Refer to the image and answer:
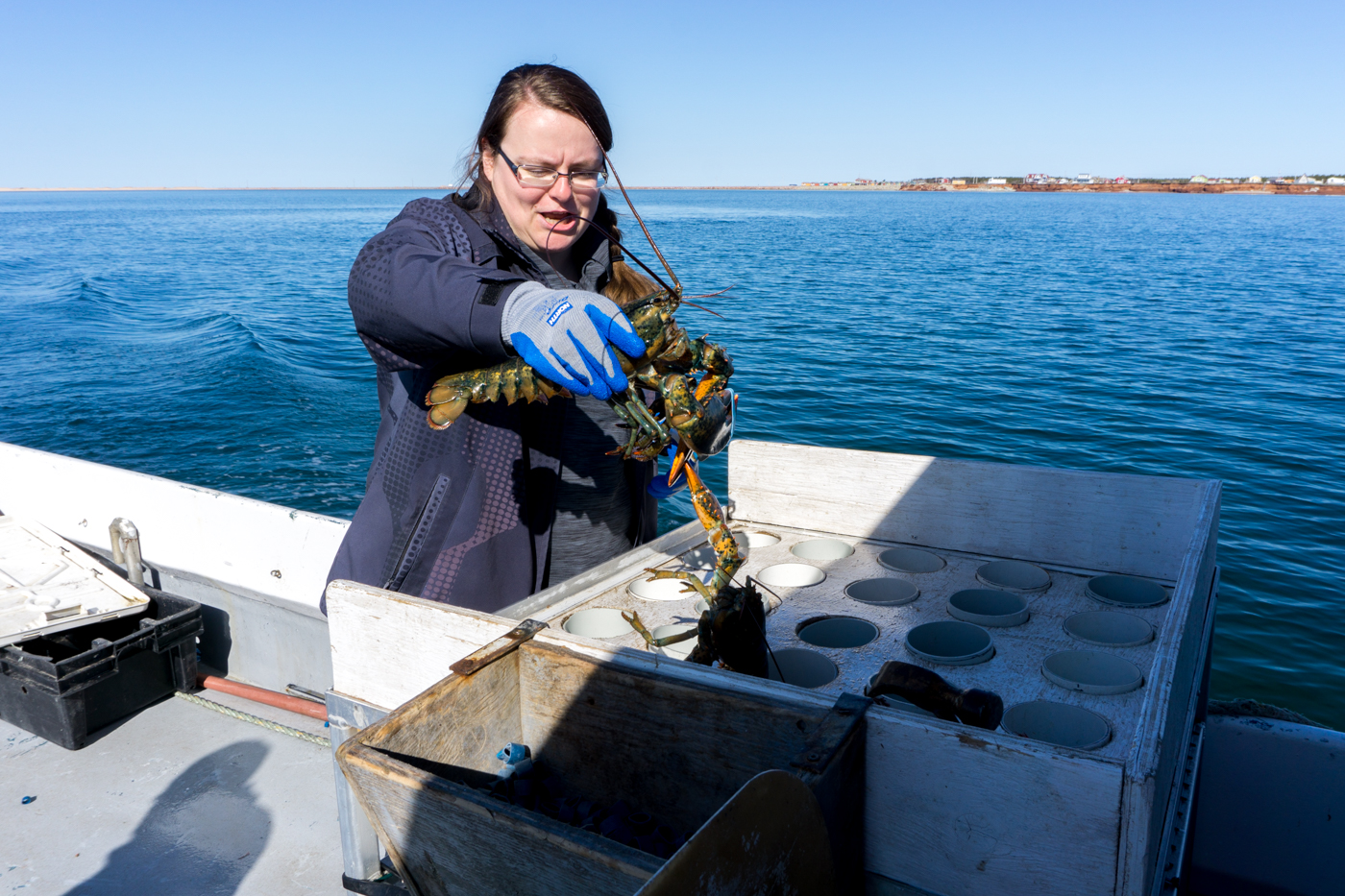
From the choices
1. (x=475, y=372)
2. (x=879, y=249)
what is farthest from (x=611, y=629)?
(x=879, y=249)

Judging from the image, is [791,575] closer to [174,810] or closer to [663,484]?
[663,484]

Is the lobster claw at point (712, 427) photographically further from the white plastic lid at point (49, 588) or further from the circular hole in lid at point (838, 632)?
the white plastic lid at point (49, 588)

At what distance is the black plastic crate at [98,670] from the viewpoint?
4270mm

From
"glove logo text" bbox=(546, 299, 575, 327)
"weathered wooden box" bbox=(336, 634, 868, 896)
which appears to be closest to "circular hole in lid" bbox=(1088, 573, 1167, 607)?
"weathered wooden box" bbox=(336, 634, 868, 896)

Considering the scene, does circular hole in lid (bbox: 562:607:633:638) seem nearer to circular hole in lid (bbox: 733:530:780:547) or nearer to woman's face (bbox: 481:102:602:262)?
circular hole in lid (bbox: 733:530:780:547)

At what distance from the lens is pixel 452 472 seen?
2355 millimetres

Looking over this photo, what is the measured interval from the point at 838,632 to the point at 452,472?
118 cm

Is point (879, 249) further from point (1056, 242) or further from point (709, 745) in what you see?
point (709, 745)

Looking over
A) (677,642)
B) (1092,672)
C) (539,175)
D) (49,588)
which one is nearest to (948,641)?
(1092,672)

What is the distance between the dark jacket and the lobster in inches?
3.4

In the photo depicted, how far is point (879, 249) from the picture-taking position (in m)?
39.9

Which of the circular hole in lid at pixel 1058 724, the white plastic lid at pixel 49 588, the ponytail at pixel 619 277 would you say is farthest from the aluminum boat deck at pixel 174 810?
the circular hole in lid at pixel 1058 724

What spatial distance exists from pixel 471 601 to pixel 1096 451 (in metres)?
10.5

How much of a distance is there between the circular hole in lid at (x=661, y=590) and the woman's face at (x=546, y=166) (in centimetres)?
105
